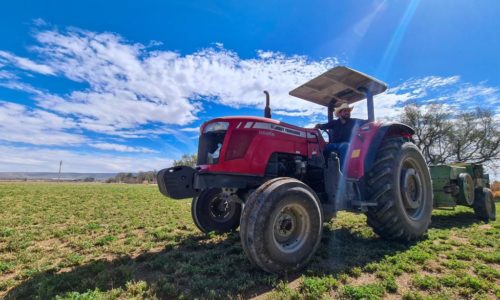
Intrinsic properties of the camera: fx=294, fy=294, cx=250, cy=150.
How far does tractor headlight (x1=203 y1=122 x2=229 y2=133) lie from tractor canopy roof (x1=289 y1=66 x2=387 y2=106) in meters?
2.34

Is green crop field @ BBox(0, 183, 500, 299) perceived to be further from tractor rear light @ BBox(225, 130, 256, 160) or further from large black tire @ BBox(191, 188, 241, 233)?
tractor rear light @ BBox(225, 130, 256, 160)

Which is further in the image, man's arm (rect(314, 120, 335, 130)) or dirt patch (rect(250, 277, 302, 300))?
man's arm (rect(314, 120, 335, 130))

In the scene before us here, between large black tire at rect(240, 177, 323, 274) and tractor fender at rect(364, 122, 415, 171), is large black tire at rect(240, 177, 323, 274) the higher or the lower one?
the lower one

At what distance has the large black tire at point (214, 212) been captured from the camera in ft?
18.7

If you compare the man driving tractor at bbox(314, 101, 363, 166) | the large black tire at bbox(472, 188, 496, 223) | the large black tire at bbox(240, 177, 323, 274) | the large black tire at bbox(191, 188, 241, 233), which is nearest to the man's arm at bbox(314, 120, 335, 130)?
the man driving tractor at bbox(314, 101, 363, 166)

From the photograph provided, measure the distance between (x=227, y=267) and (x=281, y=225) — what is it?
0.91 m

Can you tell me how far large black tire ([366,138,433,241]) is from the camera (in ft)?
15.7

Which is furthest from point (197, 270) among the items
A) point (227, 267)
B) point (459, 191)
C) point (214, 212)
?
point (459, 191)

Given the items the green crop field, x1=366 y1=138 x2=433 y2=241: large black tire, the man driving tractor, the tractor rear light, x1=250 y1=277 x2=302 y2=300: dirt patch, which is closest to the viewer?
x1=250 y1=277 x2=302 y2=300: dirt patch

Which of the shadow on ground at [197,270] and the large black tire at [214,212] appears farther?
the large black tire at [214,212]

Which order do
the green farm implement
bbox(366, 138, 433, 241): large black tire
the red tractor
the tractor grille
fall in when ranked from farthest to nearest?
1. the green farm implement
2. bbox(366, 138, 433, 241): large black tire
3. the tractor grille
4. the red tractor

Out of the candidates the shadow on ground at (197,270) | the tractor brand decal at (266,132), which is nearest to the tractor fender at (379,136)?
the shadow on ground at (197,270)

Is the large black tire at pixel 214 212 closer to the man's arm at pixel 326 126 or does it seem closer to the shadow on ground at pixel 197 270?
the shadow on ground at pixel 197 270

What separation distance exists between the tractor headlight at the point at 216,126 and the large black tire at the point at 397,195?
2646mm
